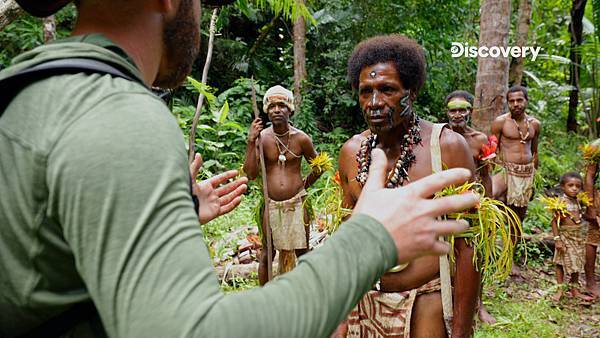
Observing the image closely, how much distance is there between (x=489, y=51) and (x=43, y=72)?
249 inches

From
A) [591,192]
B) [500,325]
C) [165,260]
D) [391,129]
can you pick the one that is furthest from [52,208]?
[591,192]

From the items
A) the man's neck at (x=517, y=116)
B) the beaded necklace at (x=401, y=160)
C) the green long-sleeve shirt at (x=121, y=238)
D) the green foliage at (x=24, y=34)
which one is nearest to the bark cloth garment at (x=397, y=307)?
the beaded necklace at (x=401, y=160)

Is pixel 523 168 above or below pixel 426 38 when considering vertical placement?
below

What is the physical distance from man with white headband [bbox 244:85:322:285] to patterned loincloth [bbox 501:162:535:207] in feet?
9.52

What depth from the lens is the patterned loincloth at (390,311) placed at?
2.44 meters

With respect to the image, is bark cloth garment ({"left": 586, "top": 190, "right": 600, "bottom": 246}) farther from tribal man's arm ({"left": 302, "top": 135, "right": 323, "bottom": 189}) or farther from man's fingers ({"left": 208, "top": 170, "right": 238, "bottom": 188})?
man's fingers ({"left": 208, "top": 170, "right": 238, "bottom": 188})

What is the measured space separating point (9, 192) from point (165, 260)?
30 cm

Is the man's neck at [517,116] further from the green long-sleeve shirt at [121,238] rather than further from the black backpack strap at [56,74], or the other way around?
the black backpack strap at [56,74]

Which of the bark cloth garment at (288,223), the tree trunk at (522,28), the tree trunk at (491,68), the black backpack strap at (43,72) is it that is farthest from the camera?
the tree trunk at (522,28)

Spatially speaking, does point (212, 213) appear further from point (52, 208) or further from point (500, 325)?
point (500, 325)

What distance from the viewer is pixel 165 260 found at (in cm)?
75

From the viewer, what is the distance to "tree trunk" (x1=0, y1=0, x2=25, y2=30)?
3227 mm

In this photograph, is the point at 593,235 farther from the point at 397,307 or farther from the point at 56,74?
the point at 56,74

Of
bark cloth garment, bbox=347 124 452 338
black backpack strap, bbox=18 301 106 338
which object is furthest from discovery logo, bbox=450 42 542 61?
black backpack strap, bbox=18 301 106 338
